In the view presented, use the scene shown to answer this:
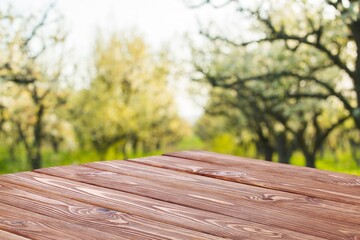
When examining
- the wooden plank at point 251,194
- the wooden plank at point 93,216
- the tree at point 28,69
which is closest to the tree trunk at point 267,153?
the tree at point 28,69

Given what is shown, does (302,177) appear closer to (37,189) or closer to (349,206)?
(349,206)

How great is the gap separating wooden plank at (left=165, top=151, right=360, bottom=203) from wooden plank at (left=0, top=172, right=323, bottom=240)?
75cm

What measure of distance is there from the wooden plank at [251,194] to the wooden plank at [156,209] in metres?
0.31

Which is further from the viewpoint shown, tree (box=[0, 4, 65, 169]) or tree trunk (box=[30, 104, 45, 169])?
tree trunk (box=[30, 104, 45, 169])

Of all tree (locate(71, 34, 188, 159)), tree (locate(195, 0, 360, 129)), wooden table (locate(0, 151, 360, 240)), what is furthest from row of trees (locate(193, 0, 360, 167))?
wooden table (locate(0, 151, 360, 240))

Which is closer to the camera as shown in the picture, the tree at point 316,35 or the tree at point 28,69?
the tree at point 316,35

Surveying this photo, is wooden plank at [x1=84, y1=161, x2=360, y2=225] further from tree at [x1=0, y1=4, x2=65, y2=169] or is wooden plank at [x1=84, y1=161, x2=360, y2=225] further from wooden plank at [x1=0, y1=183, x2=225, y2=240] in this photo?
tree at [x1=0, y1=4, x2=65, y2=169]

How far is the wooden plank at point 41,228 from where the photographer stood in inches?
78.4

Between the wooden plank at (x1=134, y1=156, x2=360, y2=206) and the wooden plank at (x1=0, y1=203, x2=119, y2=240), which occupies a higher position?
the wooden plank at (x1=134, y1=156, x2=360, y2=206)

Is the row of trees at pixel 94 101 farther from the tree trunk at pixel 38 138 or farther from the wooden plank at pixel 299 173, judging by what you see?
the wooden plank at pixel 299 173

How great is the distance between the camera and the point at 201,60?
20.1 metres

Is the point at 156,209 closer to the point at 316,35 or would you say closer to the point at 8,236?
the point at 8,236

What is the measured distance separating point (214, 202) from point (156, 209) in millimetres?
297

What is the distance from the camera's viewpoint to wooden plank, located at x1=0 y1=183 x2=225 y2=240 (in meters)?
2.04
